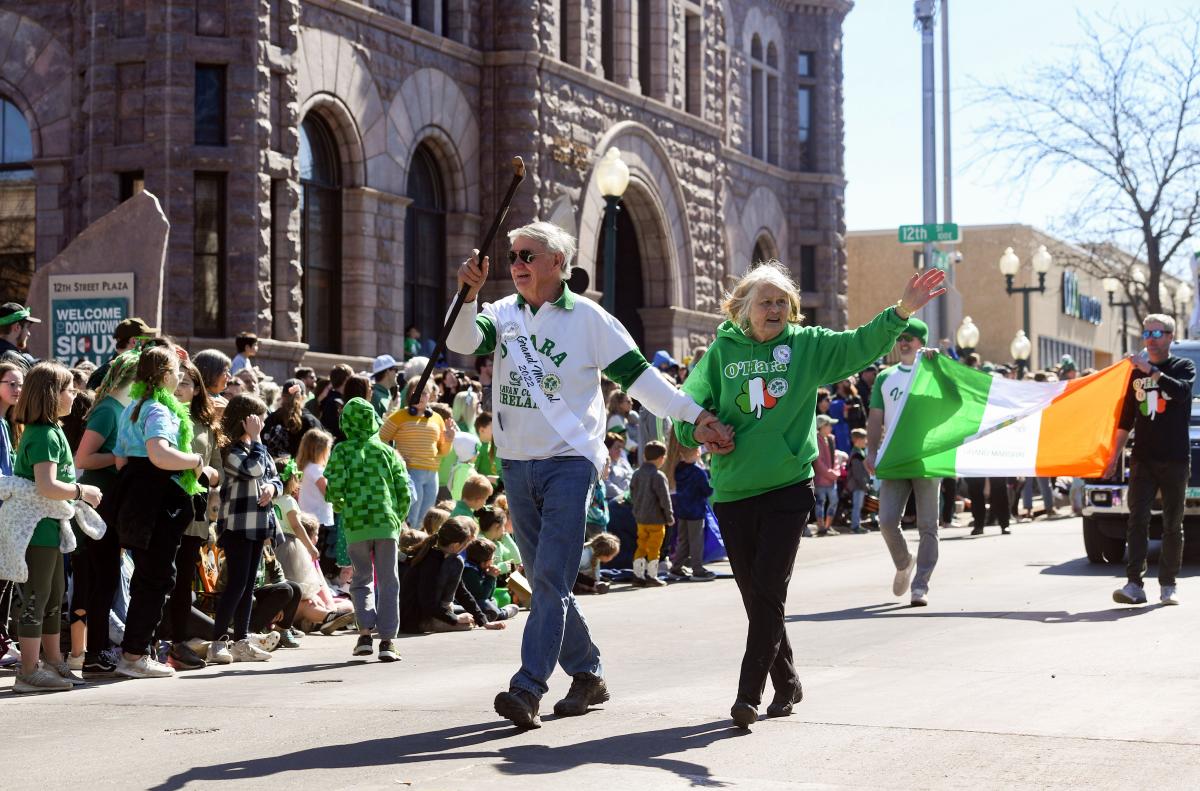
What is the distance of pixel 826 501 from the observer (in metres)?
23.2

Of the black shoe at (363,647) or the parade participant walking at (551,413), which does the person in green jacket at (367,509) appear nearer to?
the black shoe at (363,647)

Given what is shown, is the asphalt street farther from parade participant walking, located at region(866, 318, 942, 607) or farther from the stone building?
the stone building

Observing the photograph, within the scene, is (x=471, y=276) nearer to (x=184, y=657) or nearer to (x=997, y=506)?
(x=184, y=657)

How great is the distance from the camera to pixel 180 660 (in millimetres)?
11156

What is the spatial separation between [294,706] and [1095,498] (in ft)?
31.8

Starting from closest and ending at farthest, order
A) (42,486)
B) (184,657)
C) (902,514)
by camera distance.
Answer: (42,486), (184,657), (902,514)

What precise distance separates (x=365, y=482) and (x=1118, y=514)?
8.00 m

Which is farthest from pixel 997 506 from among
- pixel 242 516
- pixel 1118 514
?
pixel 242 516

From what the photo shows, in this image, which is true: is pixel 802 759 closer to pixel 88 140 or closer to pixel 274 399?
pixel 274 399

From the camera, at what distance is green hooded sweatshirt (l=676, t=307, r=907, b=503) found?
7.97 m

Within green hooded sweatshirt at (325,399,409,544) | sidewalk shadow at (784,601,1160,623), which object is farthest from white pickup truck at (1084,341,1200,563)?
green hooded sweatshirt at (325,399,409,544)

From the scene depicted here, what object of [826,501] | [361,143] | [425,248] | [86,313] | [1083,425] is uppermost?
[361,143]

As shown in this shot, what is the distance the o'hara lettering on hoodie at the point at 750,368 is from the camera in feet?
26.5

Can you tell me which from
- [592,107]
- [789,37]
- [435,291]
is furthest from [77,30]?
[789,37]
